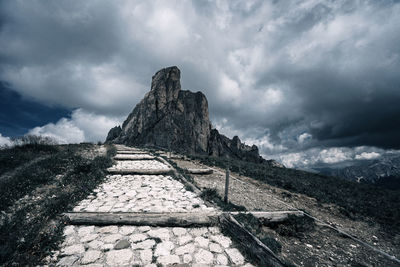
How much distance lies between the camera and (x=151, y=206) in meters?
5.18

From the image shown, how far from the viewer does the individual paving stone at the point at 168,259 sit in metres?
3.01

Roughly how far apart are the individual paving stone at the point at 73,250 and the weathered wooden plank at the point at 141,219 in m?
0.73

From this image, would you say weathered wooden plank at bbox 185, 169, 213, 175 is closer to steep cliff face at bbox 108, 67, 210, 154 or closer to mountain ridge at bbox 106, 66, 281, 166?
mountain ridge at bbox 106, 66, 281, 166

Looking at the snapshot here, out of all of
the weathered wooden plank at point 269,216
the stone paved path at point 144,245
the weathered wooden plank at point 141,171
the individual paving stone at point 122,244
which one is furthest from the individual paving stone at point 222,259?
the weathered wooden plank at point 141,171

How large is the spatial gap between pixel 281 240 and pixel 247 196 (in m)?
3.40

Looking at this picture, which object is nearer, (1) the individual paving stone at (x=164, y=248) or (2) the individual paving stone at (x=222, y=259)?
(2) the individual paving stone at (x=222, y=259)

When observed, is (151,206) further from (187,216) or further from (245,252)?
(245,252)

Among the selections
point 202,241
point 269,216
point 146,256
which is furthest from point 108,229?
point 269,216

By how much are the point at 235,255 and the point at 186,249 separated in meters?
1.01

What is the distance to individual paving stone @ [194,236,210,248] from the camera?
356 cm

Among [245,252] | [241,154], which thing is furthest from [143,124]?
[245,252]

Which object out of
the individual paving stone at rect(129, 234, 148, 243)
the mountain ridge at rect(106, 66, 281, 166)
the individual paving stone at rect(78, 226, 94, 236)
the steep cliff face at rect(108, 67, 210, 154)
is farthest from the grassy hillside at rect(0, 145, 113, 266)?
the steep cliff face at rect(108, 67, 210, 154)

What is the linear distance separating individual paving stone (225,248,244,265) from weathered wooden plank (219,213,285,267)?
169 mm

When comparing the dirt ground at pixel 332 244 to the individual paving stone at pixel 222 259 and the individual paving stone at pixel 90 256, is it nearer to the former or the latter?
the individual paving stone at pixel 222 259
